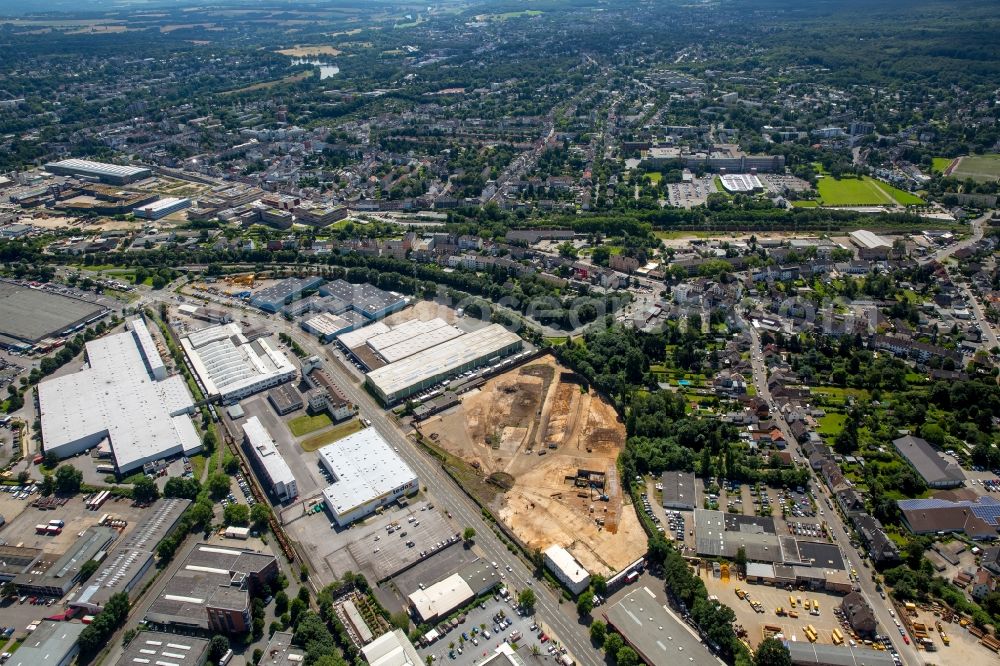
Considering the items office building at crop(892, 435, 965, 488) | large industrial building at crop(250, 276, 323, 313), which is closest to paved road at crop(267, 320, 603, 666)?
large industrial building at crop(250, 276, 323, 313)

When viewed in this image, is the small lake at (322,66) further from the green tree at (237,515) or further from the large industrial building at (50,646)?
the large industrial building at (50,646)

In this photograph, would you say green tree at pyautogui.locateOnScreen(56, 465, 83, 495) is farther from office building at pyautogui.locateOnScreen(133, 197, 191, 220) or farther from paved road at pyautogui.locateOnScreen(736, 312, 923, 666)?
office building at pyautogui.locateOnScreen(133, 197, 191, 220)

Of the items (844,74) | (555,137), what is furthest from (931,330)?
(844,74)

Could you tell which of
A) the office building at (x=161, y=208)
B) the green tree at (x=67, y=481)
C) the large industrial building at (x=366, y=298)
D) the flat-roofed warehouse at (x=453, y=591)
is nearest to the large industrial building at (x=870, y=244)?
the large industrial building at (x=366, y=298)

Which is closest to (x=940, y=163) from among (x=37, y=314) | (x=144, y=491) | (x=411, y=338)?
(x=411, y=338)

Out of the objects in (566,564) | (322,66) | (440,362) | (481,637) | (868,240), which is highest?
(322,66)

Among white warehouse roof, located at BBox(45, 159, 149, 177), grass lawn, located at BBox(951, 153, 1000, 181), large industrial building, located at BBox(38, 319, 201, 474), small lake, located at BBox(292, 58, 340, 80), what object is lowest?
large industrial building, located at BBox(38, 319, 201, 474)

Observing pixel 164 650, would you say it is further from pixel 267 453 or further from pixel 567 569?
pixel 567 569
